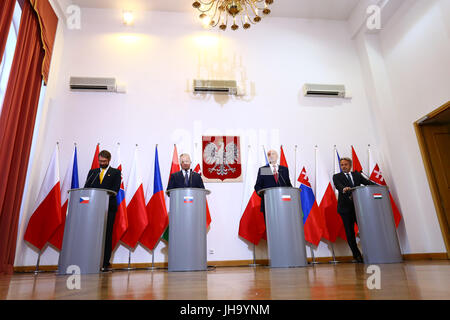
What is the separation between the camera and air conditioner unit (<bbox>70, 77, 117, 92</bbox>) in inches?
188

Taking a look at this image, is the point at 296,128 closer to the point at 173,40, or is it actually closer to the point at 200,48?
the point at 200,48

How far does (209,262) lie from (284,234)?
1450mm

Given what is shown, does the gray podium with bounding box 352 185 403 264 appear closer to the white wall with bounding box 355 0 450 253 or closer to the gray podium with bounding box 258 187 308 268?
the gray podium with bounding box 258 187 308 268

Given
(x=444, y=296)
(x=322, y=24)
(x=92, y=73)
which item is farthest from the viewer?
(x=322, y=24)

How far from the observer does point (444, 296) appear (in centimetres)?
89

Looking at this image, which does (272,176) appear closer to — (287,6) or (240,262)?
(240,262)

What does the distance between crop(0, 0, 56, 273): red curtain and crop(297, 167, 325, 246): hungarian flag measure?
364 cm

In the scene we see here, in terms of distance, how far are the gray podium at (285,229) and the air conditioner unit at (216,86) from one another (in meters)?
2.24

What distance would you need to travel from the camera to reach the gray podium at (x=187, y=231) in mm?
3061

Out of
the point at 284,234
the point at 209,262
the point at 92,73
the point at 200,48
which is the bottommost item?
the point at 209,262

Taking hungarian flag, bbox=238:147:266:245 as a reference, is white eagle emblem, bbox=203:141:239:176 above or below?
above

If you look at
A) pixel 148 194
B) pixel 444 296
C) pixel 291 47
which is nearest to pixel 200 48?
pixel 291 47

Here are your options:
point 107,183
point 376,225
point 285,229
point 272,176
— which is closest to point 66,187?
point 107,183

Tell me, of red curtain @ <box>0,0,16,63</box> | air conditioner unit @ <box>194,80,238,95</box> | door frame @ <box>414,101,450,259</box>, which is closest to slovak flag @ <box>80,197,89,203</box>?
red curtain @ <box>0,0,16,63</box>
